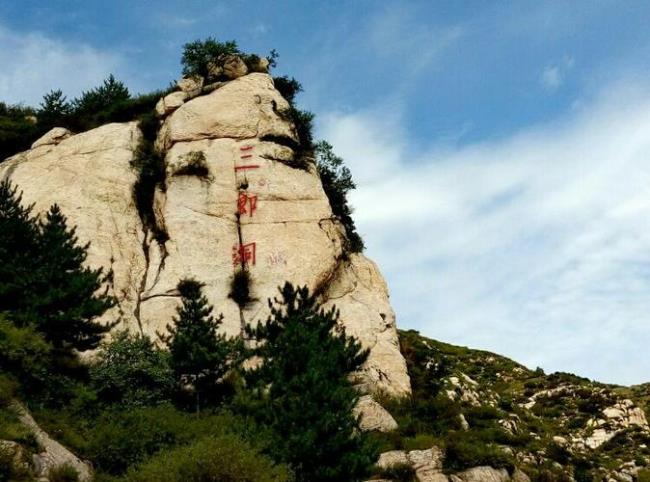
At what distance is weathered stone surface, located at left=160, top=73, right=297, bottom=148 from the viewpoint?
158 feet

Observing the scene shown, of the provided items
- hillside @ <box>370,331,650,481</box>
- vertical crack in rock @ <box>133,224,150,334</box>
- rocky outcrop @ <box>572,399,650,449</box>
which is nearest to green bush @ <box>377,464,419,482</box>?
hillside @ <box>370,331,650,481</box>

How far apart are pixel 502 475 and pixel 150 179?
28.3 metres

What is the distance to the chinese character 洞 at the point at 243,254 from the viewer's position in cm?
4197

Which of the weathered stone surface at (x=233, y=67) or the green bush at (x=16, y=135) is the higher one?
the weathered stone surface at (x=233, y=67)

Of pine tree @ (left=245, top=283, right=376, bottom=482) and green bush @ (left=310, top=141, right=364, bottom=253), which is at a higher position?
green bush @ (left=310, top=141, right=364, bottom=253)

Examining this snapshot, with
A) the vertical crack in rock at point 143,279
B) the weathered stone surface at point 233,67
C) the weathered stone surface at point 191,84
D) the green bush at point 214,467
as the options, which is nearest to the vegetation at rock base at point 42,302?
the vertical crack in rock at point 143,279

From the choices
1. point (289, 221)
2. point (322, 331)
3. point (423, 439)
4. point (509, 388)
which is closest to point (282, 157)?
point (289, 221)

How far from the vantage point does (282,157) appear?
47188 millimetres

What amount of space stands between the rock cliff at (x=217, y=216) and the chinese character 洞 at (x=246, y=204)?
7 cm

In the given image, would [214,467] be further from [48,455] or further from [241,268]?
[241,268]

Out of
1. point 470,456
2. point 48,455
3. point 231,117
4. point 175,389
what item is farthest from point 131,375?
point 231,117

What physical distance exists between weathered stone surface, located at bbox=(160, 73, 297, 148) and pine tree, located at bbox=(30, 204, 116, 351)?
15.9 meters

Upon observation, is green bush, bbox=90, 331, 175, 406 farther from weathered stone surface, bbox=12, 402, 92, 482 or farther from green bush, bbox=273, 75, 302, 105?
green bush, bbox=273, 75, 302, 105

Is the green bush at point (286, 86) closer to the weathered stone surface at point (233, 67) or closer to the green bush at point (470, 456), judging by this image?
the weathered stone surface at point (233, 67)
